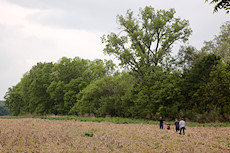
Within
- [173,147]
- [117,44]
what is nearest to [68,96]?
[117,44]

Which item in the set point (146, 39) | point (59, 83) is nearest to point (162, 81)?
point (146, 39)

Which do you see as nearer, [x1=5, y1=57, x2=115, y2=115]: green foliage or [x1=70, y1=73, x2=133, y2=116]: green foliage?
[x1=70, y1=73, x2=133, y2=116]: green foliage

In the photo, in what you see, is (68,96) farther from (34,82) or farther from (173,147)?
(173,147)

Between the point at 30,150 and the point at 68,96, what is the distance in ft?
154

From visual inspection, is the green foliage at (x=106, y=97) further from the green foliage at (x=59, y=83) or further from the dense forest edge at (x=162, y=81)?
the green foliage at (x=59, y=83)

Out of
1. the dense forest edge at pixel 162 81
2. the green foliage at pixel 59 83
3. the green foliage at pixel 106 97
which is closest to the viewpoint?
the dense forest edge at pixel 162 81

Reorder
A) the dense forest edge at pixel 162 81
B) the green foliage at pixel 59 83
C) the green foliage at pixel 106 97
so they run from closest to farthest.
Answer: the dense forest edge at pixel 162 81 < the green foliage at pixel 106 97 < the green foliage at pixel 59 83

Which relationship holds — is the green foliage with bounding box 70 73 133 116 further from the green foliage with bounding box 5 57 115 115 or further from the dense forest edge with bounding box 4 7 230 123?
the green foliage with bounding box 5 57 115 115

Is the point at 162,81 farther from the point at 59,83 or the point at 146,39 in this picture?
the point at 59,83

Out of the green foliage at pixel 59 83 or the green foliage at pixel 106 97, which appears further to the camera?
the green foliage at pixel 59 83

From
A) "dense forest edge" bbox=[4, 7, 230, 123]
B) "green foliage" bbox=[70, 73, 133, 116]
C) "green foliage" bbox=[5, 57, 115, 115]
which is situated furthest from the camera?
"green foliage" bbox=[5, 57, 115, 115]

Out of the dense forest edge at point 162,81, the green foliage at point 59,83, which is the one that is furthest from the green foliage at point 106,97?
the green foliage at point 59,83

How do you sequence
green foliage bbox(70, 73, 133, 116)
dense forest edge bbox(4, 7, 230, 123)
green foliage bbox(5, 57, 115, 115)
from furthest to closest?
1. green foliage bbox(5, 57, 115, 115)
2. green foliage bbox(70, 73, 133, 116)
3. dense forest edge bbox(4, 7, 230, 123)

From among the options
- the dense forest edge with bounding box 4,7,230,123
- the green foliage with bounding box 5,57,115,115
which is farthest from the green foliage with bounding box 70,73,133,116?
the green foliage with bounding box 5,57,115,115
